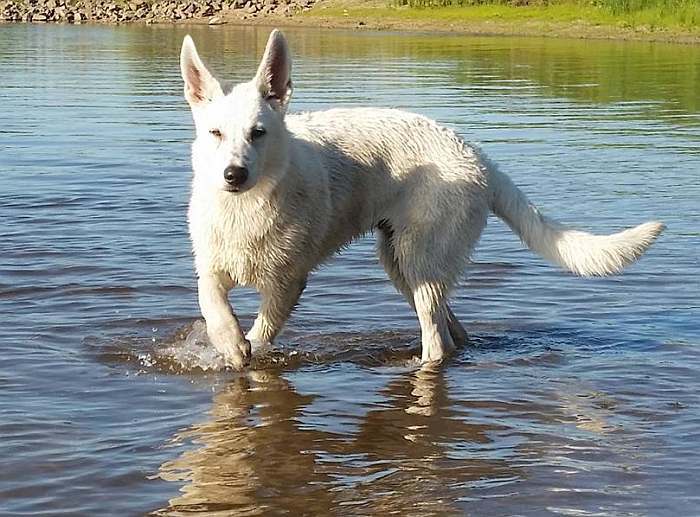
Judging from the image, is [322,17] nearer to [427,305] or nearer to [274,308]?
[427,305]

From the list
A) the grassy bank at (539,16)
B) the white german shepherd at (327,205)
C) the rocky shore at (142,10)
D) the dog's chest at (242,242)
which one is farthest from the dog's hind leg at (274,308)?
the rocky shore at (142,10)

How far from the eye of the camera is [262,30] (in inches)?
2569

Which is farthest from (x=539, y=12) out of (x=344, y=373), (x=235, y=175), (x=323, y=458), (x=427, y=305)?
(x=323, y=458)

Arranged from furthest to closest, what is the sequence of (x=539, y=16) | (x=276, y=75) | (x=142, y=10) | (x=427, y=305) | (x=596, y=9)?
(x=142, y=10), (x=539, y=16), (x=596, y=9), (x=427, y=305), (x=276, y=75)

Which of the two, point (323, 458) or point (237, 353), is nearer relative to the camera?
point (323, 458)

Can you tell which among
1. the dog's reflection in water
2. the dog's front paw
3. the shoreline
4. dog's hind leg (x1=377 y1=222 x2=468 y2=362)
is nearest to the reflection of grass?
the shoreline

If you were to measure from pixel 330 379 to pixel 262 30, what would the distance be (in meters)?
58.8

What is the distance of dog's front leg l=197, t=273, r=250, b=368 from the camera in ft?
25.4

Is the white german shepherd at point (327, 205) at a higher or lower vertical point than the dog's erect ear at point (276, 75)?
lower

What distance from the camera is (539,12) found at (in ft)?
194

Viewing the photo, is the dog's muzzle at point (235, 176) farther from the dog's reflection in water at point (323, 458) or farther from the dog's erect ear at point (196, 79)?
the dog's reflection in water at point (323, 458)

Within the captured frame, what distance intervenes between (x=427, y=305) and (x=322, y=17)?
64320mm

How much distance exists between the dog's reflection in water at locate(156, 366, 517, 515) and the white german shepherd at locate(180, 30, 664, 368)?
75 centimetres

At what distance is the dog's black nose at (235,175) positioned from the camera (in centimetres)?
704
